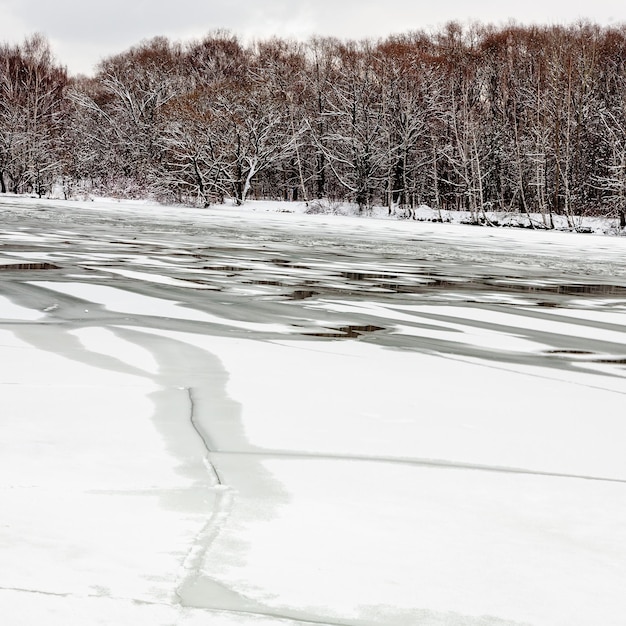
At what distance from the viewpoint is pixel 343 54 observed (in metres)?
48.8

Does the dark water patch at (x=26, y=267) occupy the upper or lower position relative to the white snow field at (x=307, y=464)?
upper

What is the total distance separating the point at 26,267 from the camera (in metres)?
9.99

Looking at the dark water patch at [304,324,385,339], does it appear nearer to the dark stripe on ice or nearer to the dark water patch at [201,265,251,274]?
the dark stripe on ice

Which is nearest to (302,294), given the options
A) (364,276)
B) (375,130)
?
(364,276)

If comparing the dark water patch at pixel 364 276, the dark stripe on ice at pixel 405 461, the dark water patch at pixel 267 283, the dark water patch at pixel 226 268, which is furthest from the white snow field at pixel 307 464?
the dark water patch at pixel 226 268

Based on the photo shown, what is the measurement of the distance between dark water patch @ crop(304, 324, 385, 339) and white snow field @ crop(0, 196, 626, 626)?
1.9 inches

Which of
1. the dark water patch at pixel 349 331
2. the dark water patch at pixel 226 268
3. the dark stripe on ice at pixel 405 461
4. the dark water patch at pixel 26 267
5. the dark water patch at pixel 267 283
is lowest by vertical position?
the dark stripe on ice at pixel 405 461

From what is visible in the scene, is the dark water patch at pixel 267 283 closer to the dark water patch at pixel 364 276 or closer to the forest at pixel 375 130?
the dark water patch at pixel 364 276

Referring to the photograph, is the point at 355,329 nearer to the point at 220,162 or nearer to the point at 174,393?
the point at 174,393

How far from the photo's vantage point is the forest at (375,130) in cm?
3831

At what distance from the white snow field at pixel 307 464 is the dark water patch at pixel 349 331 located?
0.05m

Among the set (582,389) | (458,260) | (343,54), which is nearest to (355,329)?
(582,389)

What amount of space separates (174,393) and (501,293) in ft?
18.0

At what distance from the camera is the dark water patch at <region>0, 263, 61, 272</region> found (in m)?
9.71
